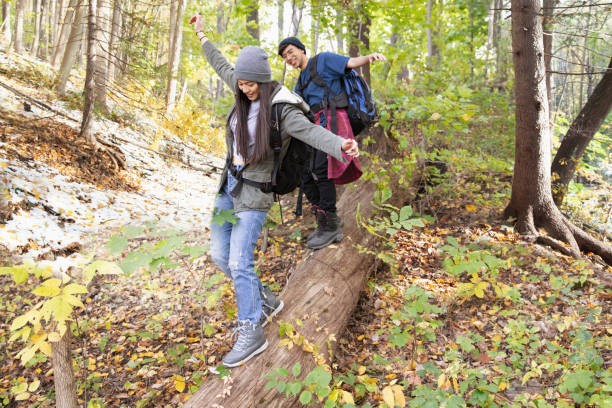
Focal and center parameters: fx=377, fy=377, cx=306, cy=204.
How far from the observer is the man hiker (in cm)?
364

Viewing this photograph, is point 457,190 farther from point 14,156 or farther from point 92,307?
point 14,156

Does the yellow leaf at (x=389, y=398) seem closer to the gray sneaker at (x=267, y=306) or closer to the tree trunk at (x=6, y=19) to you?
the gray sneaker at (x=267, y=306)

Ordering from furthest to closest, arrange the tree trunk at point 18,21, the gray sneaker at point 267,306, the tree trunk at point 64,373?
the tree trunk at point 18,21 < the gray sneaker at point 267,306 < the tree trunk at point 64,373

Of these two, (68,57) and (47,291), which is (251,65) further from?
(68,57)

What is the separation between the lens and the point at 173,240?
94.0 inches

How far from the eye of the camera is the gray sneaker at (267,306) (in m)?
3.09

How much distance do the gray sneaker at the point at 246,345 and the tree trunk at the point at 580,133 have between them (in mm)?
5107

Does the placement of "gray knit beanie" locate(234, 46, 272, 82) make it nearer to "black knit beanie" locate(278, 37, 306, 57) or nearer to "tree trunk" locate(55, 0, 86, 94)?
"black knit beanie" locate(278, 37, 306, 57)

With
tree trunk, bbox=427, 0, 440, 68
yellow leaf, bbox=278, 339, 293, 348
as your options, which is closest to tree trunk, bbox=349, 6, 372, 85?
tree trunk, bbox=427, 0, 440, 68

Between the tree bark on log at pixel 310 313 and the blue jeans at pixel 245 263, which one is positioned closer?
the tree bark on log at pixel 310 313

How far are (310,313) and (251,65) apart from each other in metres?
2.07

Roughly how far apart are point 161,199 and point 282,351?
5.46 m

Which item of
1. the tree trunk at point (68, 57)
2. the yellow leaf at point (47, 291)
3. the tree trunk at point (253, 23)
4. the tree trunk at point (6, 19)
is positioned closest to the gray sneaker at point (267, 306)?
the yellow leaf at point (47, 291)

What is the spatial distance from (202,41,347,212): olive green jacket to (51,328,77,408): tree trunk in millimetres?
1449
